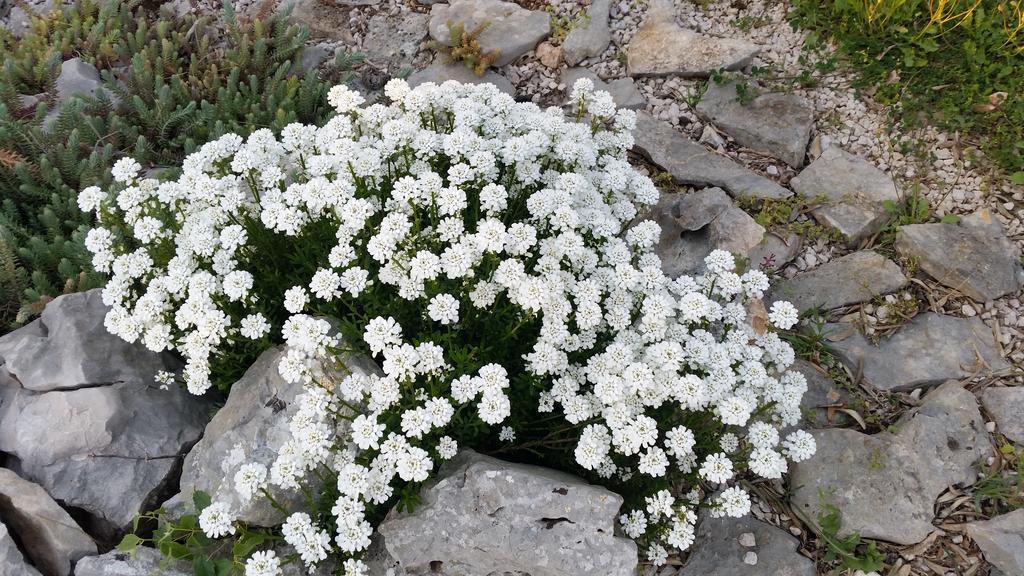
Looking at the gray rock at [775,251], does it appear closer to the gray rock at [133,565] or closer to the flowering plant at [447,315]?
the flowering plant at [447,315]

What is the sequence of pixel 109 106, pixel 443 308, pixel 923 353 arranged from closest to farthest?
1. pixel 443 308
2. pixel 923 353
3. pixel 109 106

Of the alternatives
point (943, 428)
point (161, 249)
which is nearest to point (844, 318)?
point (943, 428)

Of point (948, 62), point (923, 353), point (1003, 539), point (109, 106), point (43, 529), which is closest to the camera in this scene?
point (43, 529)

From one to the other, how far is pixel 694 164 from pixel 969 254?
6.70 feet

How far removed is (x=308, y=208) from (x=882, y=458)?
11.9ft

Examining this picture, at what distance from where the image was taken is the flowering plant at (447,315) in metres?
3.51

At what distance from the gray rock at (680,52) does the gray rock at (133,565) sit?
17.3ft

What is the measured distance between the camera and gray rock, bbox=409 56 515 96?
693 centimetres

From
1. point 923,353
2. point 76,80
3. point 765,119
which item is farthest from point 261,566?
point 76,80

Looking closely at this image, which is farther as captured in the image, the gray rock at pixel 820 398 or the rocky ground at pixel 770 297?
the gray rock at pixel 820 398

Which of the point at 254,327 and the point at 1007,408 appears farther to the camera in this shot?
the point at 1007,408

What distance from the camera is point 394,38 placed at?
752 cm

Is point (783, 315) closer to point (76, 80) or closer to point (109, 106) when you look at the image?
point (109, 106)

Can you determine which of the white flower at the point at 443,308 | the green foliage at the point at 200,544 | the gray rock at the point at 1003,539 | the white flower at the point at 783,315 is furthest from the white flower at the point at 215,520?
the gray rock at the point at 1003,539
